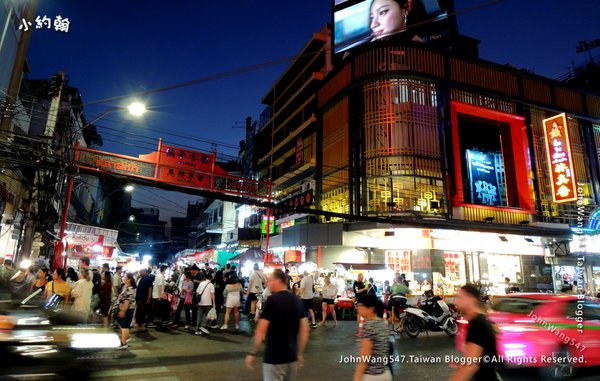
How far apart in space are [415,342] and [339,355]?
331cm

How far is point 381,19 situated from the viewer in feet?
77.6

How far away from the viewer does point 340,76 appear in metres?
24.2

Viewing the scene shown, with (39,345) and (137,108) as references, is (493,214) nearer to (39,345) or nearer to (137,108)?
(137,108)

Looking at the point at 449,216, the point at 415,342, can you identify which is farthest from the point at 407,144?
the point at 415,342

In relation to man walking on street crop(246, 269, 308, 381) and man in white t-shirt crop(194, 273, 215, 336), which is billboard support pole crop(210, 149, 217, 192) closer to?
man in white t-shirt crop(194, 273, 215, 336)

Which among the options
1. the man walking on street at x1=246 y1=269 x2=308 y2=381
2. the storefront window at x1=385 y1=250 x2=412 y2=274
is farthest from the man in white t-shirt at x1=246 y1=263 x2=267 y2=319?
the man walking on street at x1=246 y1=269 x2=308 y2=381

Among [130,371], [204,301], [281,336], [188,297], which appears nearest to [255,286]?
[188,297]

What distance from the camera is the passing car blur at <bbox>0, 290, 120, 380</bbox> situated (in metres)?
4.46

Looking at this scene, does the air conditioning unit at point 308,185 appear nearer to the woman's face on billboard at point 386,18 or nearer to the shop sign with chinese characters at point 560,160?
the woman's face on billboard at point 386,18

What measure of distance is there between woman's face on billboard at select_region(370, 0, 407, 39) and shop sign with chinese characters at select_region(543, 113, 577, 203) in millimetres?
10735

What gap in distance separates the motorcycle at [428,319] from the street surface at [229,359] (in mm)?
350

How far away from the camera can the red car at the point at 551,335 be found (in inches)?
269

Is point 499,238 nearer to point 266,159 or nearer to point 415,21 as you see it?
point 415,21

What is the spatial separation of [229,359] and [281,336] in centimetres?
480
